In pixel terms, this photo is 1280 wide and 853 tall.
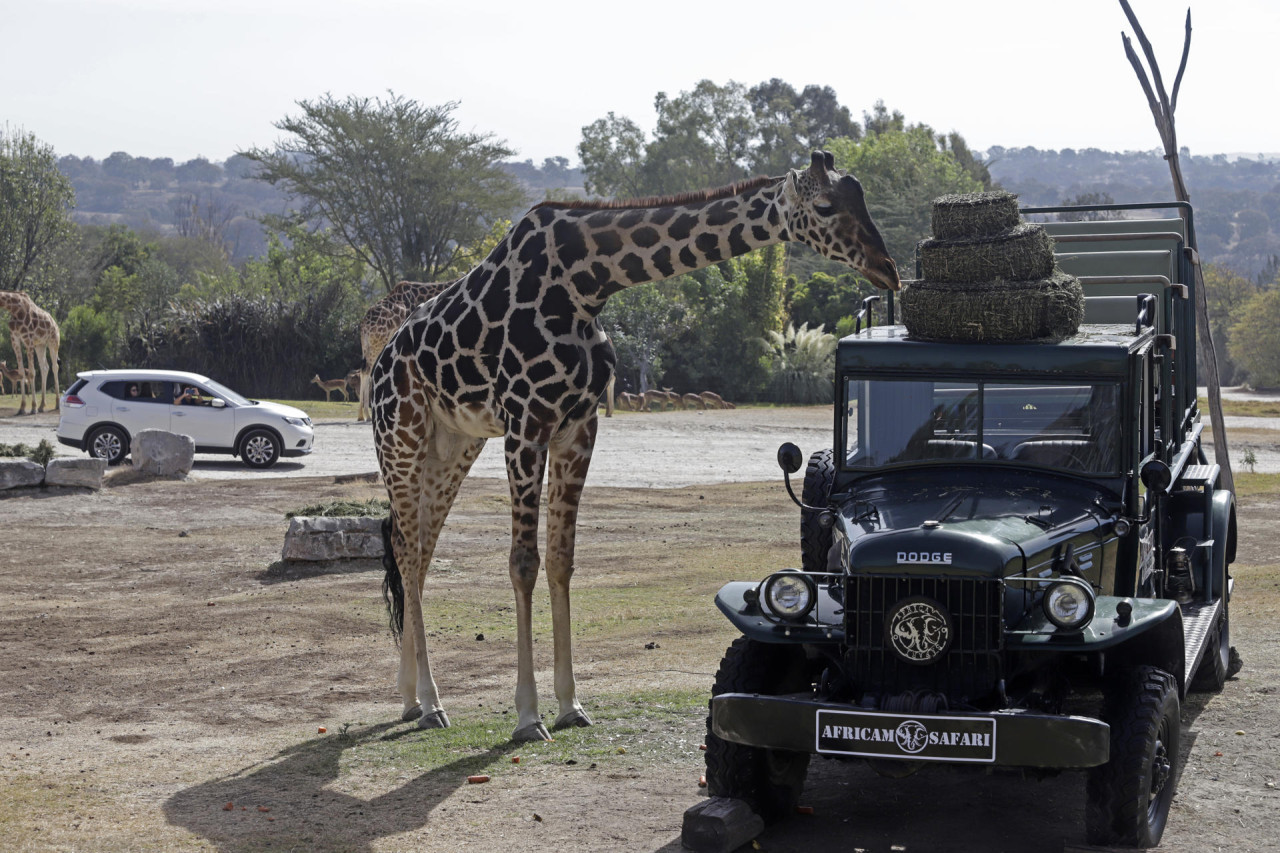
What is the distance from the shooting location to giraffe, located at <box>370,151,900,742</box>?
8539mm

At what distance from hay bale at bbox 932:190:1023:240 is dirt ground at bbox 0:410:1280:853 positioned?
305cm

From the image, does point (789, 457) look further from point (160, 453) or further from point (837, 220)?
point (160, 453)

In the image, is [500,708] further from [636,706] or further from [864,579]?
[864,579]

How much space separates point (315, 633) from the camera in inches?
468

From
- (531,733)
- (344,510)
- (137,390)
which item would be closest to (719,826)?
(531,733)

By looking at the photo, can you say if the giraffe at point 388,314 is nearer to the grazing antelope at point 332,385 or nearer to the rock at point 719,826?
the grazing antelope at point 332,385

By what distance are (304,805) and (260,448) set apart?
1853cm

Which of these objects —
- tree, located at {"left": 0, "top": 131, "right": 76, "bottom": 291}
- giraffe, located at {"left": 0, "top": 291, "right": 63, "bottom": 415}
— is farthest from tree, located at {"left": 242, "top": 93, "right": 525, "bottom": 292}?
giraffe, located at {"left": 0, "top": 291, "right": 63, "bottom": 415}

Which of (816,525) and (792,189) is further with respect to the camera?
(816,525)

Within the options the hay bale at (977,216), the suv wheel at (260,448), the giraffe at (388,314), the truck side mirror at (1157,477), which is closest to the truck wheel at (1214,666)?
the truck side mirror at (1157,477)

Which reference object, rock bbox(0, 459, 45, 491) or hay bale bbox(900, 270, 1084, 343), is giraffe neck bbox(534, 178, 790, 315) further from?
rock bbox(0, 459, 45, 491)

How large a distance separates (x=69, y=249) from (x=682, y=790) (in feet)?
178

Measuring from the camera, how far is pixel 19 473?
64.5ft

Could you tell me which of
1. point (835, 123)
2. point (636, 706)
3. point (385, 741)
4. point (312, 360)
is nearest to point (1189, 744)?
point (636, 706)
